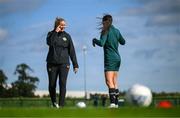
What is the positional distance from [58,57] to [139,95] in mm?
3115

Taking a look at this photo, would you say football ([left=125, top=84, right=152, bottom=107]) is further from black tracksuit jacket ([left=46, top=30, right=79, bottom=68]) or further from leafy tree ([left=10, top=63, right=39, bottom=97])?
leafy tree ([left=10, top=63, right=39, bottom=97])

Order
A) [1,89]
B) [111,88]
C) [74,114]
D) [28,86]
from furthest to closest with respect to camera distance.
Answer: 1. [28,86]
2. [1,89]
3. [111,88]
4. [74,114]

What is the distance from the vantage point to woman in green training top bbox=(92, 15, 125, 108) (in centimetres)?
Answer: 1352

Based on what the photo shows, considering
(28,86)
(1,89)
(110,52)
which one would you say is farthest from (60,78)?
(28,86)

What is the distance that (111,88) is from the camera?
1355 centimetres

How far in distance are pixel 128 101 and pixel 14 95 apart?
10653 cm

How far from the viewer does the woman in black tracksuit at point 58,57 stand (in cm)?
1372

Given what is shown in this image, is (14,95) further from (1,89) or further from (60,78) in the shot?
(60,78)

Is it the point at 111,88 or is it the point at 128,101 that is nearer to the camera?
the point at 128,101

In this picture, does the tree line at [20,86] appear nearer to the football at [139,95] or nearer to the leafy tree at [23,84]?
the leafy tree at [23,84]

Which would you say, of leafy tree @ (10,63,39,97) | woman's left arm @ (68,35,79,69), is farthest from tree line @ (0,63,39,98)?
woman's left arm @ (68,35,79,69)

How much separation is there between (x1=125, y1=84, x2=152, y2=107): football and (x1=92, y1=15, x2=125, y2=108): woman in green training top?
1960mm

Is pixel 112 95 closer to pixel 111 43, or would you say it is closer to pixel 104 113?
pixel 111 43

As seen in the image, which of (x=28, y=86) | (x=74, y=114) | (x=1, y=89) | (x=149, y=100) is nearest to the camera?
(x=74, y=114)
